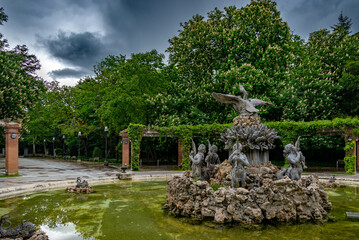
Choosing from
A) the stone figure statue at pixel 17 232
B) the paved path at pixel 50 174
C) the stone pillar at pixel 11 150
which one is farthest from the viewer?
the stone pillar at pixel 11 150

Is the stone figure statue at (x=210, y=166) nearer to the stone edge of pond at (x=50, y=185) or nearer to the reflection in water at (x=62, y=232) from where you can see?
the reflection in water at (x=62, y=232)

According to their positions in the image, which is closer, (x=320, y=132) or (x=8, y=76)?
(x=8, y=76)

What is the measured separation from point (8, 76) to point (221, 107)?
18746 mm

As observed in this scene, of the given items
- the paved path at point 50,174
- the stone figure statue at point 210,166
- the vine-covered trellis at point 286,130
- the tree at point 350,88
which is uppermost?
the tree at point 350,88

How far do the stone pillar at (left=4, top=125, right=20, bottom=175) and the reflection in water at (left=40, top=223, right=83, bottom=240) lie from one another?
12.6 m

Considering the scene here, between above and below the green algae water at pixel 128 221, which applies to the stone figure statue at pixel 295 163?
above

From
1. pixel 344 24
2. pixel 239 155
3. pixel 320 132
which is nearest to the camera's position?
pixel 239 155

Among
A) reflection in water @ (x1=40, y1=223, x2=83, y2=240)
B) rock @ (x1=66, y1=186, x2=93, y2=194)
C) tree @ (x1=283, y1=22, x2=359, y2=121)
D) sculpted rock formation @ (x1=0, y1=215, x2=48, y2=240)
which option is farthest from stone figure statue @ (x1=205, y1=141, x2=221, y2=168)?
tree @ (x1=283, y1=22, x2=359, y2=121)

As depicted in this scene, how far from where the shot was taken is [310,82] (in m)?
24.3

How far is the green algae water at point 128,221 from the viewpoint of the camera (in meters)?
6.50

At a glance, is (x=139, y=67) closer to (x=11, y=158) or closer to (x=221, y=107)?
(x=221, y=107)

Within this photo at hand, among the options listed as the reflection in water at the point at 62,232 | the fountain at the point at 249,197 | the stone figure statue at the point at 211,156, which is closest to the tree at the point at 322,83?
the stone figure statue at the point at 211,156

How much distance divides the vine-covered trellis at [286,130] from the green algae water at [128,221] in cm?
973

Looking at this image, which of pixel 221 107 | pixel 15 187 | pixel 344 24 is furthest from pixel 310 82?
pixel 15 187
